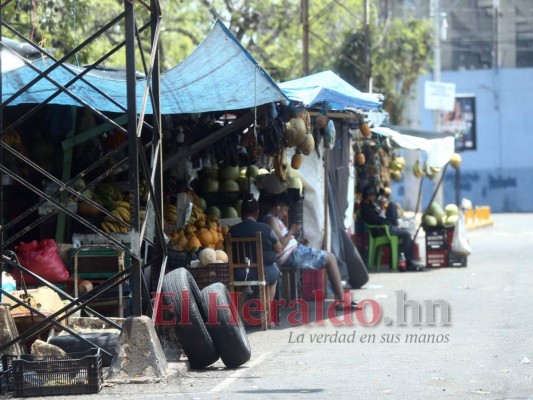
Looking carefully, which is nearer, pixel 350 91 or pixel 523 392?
pixel 523 392

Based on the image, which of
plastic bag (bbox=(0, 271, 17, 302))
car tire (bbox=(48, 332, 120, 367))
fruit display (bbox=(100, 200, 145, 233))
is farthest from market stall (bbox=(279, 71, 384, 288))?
car tire (bbox=(48, 332, 120, 367))

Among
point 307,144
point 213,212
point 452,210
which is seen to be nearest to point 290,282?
point 213,212

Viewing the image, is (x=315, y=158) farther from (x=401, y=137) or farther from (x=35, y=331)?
(x=35, y=331)

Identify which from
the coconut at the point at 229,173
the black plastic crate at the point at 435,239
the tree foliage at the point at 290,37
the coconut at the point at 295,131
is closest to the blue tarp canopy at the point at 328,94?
the coconut at the point at 295,131

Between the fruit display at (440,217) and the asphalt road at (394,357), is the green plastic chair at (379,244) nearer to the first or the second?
the fruit display at (440,217)

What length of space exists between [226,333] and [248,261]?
264 centimetres

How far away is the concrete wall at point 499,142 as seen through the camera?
47.1 metres

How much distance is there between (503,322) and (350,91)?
11.8 feet

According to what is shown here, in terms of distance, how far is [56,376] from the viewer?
8742 millimetres

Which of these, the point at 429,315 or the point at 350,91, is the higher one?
the point at 350,91

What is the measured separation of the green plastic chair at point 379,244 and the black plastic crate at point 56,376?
1169 centimetres

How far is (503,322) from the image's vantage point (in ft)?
40.8

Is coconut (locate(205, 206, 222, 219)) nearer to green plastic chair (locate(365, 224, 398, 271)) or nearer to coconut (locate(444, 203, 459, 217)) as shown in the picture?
green plastic chair (locate(365, 224, 398, 271))

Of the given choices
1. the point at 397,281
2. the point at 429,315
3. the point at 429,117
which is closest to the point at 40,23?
the point at 397,281
